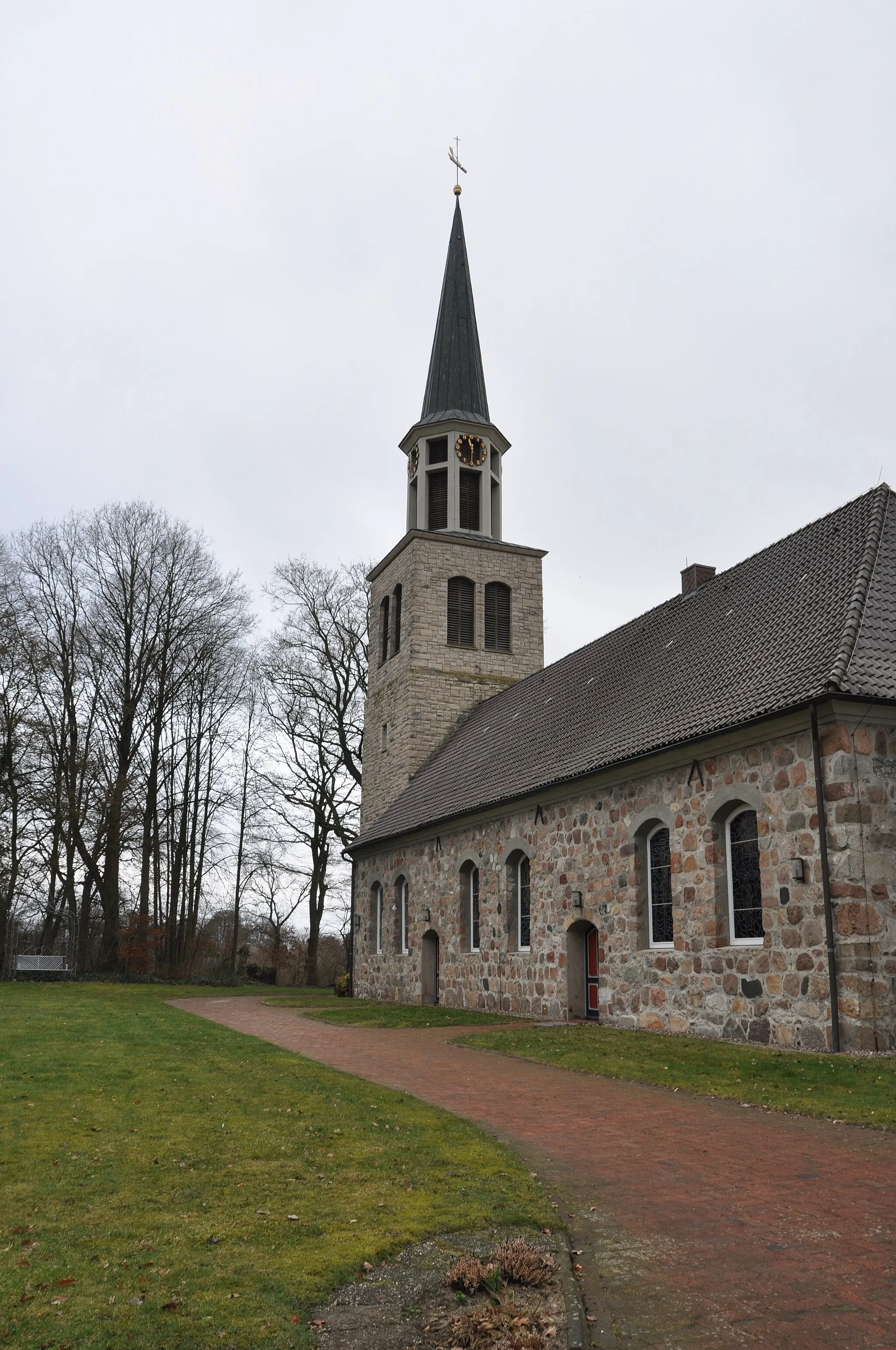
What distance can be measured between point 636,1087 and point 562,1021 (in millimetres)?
7119

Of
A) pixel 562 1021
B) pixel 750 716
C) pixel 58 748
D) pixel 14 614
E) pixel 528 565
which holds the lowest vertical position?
pixel 562 1021

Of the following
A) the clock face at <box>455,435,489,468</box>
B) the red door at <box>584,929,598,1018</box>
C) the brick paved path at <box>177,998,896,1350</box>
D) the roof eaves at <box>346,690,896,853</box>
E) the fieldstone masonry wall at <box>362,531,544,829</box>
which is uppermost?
the clock face at <box>455,435,489,468</box>

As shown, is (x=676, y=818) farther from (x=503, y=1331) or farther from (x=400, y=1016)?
(x=503, y=1331)

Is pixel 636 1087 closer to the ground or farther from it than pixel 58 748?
closer to the ground

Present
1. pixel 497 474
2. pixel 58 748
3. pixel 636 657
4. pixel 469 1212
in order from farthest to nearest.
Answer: pixel 497 474 < pixel 58 748 < pixel 636 657 < pixel 469 1212

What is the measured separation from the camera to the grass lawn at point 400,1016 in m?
18.0

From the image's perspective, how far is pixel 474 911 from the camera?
21938 millimetres

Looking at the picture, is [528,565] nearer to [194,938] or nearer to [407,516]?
[407,516]

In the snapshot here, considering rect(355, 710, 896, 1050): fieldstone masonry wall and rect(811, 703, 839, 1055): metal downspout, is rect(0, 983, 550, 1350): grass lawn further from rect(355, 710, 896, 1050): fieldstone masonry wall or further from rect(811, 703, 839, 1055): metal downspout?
rect(355, 710, 896, 1050): fieldstone masonry wall

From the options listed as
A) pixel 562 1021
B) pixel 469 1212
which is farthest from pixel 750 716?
pixel 469 1212

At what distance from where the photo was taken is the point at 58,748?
100 feet

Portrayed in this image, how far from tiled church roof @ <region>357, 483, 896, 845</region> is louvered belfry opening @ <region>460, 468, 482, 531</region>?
867cm

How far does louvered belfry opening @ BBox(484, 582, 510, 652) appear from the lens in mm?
31641

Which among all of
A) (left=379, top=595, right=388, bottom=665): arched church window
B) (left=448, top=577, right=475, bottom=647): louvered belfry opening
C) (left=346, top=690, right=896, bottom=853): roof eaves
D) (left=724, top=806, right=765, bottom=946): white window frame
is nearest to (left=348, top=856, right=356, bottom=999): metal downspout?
(left=346, top=690, right=896, bottom=853): roof eaves
